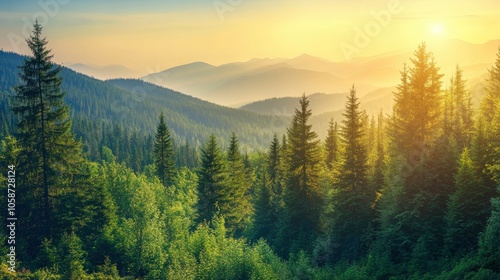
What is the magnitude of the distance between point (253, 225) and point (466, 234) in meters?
27.9

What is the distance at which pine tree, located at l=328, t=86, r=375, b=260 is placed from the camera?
119 feet

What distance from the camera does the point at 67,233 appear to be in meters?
31.3

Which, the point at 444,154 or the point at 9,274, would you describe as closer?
the point at 9,274

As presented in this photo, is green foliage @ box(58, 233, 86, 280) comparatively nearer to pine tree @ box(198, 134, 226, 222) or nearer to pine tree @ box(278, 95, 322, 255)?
pine tree @ box(198, 134, 226, 222)

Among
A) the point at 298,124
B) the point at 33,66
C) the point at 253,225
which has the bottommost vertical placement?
the point at 253,225

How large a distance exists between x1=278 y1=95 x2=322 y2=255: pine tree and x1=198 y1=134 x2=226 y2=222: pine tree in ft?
28.1

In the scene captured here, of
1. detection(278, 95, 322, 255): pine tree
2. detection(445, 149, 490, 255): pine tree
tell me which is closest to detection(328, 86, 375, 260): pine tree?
detection(278, 95, 322, 255): pine tree

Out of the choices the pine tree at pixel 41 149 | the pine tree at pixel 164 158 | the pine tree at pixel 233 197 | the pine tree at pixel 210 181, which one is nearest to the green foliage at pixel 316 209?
the pine tree at pixel 41 149

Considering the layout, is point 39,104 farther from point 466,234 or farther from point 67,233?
point 466,234

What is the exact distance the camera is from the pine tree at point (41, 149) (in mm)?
30297

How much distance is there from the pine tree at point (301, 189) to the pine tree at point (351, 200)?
4385 millimetres

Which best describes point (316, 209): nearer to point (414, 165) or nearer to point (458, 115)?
point (414, 165)

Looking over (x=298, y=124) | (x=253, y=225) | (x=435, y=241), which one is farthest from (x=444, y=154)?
(x=253, y=225)

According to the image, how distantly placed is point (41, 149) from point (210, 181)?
20.5 metres
